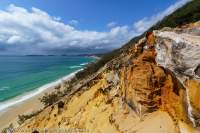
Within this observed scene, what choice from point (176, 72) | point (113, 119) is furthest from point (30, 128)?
point (176, 72)

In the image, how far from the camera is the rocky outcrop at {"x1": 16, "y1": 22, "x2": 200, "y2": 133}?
21.5 feet

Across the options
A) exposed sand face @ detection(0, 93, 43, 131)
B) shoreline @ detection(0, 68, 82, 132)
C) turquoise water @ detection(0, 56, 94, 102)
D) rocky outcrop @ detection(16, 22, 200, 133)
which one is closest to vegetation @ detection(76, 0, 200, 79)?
exposed sand face @ detection(0, 93, 43, 131)

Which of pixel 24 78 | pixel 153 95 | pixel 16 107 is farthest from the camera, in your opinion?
pixel 24 78

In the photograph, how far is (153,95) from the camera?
27.5 ft

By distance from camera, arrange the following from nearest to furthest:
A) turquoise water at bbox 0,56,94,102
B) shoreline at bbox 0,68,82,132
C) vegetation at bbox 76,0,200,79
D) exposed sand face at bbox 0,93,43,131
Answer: vegetation at bbox 76,0,200,79 < exposed sand face at bbox 0,93,43,131 < shoreline at bbox 0,68,82,132 < turquoise water at bbox 0,56,94,102

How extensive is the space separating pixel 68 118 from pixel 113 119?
3291 millimetres

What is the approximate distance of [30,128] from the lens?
13.3 metres

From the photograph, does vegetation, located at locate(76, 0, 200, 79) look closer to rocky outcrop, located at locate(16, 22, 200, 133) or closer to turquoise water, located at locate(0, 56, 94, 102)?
rocky outcrop, located at locate(16, 22, 200, 133)

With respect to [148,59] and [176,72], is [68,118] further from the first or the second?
[176,72]

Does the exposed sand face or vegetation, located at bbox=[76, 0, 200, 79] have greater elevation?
vegetation, located at bbox=[76, 0, 200, 79]

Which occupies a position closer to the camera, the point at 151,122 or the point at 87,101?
the point at 151,122

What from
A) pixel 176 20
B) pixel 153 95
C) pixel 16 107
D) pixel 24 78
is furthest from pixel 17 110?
pixel 24 78

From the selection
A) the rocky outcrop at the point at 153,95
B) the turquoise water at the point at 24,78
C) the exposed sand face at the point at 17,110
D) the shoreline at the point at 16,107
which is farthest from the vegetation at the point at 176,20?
the turquoise water at the point at 24,78

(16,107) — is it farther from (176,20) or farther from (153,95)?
(153,95)
